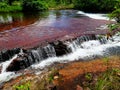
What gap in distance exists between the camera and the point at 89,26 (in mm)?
14961

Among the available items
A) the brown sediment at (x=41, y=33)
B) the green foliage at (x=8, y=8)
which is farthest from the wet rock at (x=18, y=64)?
the green foliage at (x=8, y=8)

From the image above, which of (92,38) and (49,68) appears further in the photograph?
(92,38)

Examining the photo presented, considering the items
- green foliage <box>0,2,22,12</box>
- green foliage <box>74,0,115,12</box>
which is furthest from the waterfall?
green foliage <box>0,2,22,12</box>

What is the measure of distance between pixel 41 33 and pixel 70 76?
6040 millimetres

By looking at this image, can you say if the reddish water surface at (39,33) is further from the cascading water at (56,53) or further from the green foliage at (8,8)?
the green foliage at (8,8)

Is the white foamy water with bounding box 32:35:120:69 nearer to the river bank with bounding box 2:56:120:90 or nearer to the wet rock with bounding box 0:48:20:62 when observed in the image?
the river bank with bounding box 2:56:120:90

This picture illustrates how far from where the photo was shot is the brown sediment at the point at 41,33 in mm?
10836

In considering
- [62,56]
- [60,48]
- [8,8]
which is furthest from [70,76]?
[8,8]

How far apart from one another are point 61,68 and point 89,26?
717 cm

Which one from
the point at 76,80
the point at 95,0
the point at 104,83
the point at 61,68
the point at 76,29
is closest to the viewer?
the point at 104,83

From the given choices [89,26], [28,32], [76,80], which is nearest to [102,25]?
[89,26]

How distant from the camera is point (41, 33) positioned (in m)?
12.9

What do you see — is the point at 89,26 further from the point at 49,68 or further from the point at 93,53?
the point at 49,68

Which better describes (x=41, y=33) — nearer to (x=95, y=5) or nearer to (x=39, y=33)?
(x=39, y=33)
